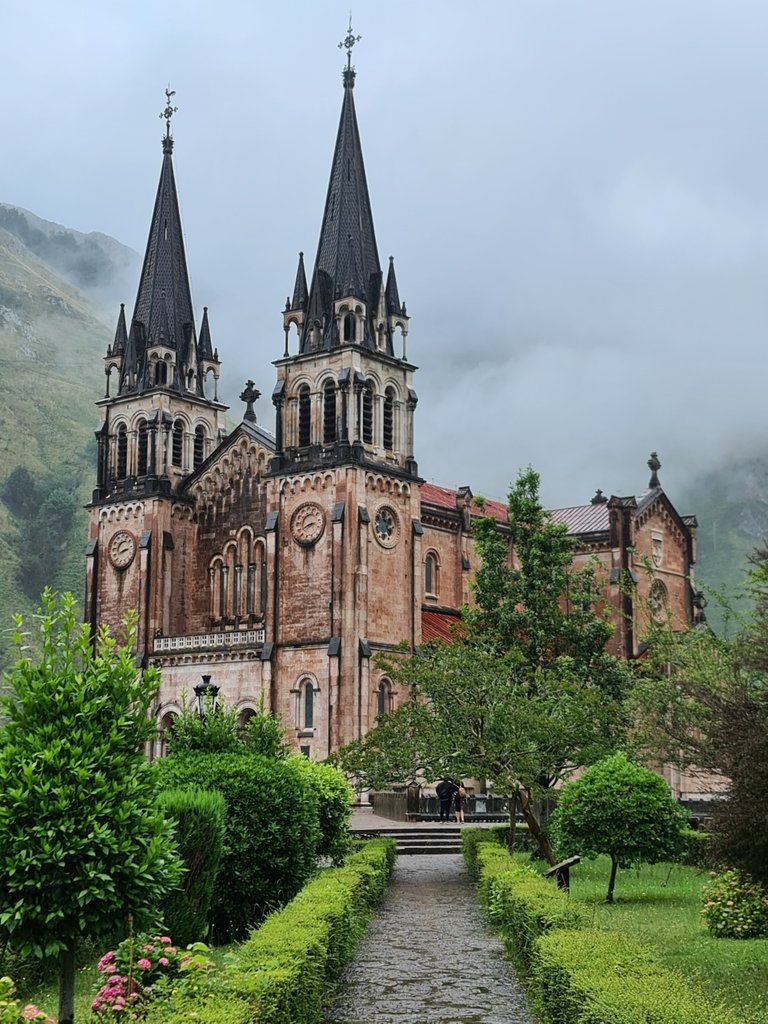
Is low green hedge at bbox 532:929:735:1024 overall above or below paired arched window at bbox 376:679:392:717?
below

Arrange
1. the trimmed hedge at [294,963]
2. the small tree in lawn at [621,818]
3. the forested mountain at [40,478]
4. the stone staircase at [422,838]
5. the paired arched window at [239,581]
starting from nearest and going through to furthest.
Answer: the trimmed hedge at [294,963]
the small tree in lawn at [621,818]
the stone staircase at [422,838]
the paired arched window at [239,581]
the forested mountain at [40,478]

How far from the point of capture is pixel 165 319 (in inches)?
2263

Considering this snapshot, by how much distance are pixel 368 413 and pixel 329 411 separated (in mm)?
1487

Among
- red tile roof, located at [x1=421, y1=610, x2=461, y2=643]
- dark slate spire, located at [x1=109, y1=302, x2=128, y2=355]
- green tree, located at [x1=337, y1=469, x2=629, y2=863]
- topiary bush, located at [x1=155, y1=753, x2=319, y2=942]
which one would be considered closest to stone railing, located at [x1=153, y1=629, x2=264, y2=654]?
red tile roof, located at [x1=421, y1=610, x2=461, y2=643]

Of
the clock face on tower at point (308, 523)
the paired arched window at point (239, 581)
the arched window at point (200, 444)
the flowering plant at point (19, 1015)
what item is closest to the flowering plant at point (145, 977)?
the flowering plant at point (19, 1015)

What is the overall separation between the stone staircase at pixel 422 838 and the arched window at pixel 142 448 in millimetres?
23464

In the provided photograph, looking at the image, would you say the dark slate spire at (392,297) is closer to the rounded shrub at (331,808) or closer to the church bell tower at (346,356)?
the church bell tower at (346,356)

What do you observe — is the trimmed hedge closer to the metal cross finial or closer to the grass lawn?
the grass lawn

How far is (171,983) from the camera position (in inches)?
462

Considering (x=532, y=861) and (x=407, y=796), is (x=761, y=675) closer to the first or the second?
(x=532, y=861)

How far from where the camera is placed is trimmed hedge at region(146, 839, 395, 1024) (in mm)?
9828

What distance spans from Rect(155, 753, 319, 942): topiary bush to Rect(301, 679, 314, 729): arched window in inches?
1100

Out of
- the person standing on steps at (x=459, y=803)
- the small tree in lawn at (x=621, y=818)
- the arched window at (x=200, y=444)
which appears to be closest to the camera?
the small tree in lawn at (x=621, y=818)

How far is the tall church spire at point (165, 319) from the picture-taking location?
57.0 meters
